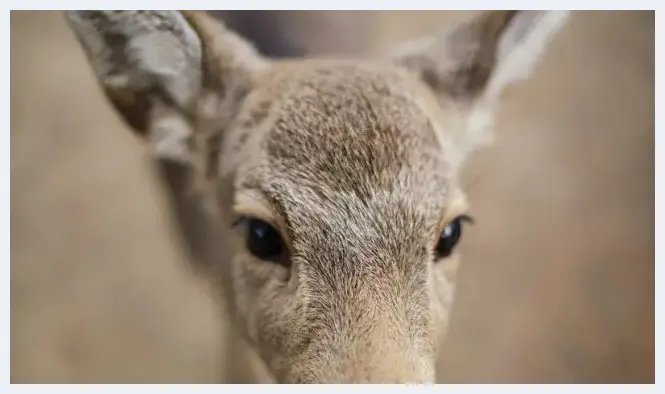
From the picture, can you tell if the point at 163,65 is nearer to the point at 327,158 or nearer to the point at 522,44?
the point at 327,158

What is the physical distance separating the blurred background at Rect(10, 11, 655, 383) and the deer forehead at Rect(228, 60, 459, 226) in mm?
287

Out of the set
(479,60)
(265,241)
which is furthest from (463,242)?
(265,241)

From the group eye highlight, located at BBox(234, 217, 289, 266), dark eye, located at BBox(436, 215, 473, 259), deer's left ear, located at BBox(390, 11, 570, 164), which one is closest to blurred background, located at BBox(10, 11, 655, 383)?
deer's left ear, located at BBox(390, 11, 570, 164)

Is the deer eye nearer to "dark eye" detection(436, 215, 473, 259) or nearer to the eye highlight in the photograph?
the eye highlight

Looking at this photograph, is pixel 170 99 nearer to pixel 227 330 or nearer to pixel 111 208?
pixel 227 330

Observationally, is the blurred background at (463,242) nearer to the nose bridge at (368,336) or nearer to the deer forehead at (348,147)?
the deer forehead at (348,147)

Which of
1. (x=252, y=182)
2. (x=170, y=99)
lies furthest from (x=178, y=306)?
(x=252, y=182)

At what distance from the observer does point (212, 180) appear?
1.45 metres

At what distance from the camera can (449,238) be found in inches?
49.7

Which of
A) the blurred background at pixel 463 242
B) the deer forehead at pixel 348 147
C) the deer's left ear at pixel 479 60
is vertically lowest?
the blurred background at pixel 463 242

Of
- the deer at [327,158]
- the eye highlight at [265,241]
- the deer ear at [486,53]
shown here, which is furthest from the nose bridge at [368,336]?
the deer ear at [486,53]

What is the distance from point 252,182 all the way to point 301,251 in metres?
0.14

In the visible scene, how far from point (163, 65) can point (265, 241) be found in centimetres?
36

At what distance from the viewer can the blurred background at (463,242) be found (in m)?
1.66
